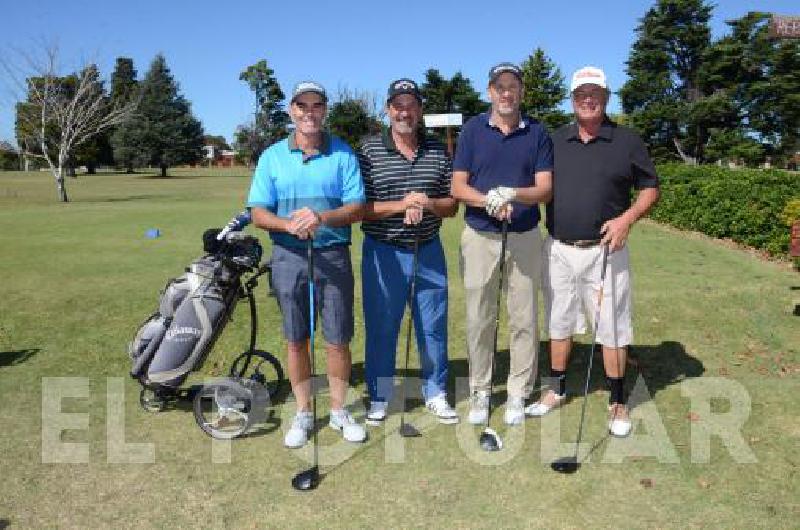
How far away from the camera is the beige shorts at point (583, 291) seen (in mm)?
4473

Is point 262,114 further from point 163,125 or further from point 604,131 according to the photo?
point 604,131

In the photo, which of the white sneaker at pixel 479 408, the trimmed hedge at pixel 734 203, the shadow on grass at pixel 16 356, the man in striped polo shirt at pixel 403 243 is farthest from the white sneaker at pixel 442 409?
the trimmed hedge at pixel 734 203

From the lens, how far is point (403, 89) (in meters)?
4.18

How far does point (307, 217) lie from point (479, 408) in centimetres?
187

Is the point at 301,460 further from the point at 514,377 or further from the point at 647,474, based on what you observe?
the point at 647,474

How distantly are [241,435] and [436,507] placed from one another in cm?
151

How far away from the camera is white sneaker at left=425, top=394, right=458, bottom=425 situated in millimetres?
4590

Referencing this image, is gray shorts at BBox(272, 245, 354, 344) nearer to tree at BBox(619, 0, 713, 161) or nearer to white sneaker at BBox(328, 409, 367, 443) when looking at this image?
white sneaker at BBox(328, 409, 367, 443)

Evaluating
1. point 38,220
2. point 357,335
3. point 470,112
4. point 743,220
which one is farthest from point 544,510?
point 470,112

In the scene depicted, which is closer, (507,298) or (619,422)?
(619,422)

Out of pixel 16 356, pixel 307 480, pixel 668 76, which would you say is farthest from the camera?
pixel 668 76

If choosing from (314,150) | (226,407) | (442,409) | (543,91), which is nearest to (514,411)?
(442,409)

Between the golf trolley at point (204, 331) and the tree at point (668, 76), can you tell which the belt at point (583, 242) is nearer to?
the golf trolley at point (204, 331)

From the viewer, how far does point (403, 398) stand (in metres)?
5.07
